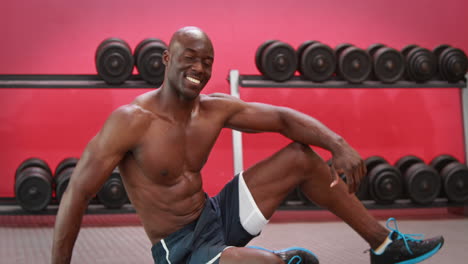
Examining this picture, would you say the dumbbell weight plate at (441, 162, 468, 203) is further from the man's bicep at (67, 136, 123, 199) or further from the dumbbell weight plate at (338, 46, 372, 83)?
the man's bicep at (67, 136, 123, 199)

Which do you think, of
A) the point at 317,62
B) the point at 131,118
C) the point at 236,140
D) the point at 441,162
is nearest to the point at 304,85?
the point at 317,62

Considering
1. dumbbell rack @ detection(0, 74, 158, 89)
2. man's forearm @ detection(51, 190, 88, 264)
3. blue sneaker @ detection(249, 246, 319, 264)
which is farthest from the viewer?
dumbbell rack @ detection(0, 74, 158, 89)

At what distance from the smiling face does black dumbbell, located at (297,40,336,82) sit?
2.31 m

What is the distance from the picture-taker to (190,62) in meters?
1.58

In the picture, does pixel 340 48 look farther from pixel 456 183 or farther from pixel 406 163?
pixel 456 183

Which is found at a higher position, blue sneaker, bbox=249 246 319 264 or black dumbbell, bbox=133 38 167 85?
black dumbbell, bbox=133 38 167 85

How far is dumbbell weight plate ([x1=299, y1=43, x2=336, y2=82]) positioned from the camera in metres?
3.80

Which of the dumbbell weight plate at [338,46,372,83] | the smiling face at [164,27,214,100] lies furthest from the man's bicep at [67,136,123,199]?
the dumbbell weight plate at [338,46,372,83]

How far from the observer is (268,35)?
458 centimetres

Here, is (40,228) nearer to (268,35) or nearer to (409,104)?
(268,35)

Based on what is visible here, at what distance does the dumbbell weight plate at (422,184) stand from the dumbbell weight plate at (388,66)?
0.72 m

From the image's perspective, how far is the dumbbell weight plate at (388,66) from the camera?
3.89m

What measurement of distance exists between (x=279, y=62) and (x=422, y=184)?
140 cm

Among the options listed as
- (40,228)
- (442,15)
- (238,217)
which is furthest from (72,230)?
(442,15)
